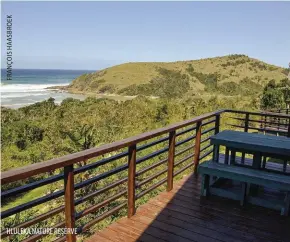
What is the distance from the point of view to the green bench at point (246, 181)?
10.5 ft

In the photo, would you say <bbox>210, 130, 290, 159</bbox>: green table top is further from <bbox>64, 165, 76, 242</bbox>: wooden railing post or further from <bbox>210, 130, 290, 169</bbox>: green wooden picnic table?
<bbox>64, 165, 76, 242</bbox>: wooden railing post

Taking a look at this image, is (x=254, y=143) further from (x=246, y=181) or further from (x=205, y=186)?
(x=205, y=186)

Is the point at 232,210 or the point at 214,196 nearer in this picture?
the point at 232,210

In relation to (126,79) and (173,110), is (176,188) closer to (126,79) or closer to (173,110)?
(173,110)

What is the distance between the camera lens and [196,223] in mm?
3041

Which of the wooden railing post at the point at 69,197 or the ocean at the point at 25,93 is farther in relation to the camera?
the ocean at the point at 25,93

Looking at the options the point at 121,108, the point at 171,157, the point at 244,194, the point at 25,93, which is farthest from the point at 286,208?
the point at 25,93

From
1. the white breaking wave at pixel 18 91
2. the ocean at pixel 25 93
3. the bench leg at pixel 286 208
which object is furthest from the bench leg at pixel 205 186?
the white breaking wave at pixel 18 91

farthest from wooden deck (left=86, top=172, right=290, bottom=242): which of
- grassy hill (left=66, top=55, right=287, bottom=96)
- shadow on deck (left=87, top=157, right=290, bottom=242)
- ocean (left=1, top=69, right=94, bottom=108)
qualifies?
grassy hill (left=66, top=55, right=287, bottom=96)

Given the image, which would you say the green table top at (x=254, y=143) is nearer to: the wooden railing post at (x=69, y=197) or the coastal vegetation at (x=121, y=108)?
the wooden railing post at (x=69, y=197)

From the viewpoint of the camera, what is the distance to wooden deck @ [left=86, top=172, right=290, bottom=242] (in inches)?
109

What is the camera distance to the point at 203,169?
140 inches

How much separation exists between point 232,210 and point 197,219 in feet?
1.72

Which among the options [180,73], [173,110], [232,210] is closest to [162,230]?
[232,210]
